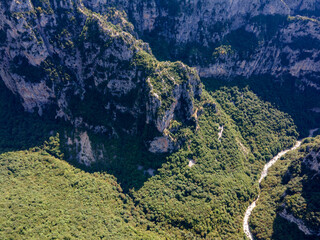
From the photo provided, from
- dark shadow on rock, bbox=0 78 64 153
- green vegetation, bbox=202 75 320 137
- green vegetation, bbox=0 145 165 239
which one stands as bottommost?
green vegetation, bbox=0 145 165 239

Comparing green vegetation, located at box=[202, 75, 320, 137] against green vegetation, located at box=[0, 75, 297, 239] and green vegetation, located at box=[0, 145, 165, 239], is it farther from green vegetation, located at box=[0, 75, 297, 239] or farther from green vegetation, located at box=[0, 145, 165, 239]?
green vegetation, located at box=[0, 145, 165, 239]

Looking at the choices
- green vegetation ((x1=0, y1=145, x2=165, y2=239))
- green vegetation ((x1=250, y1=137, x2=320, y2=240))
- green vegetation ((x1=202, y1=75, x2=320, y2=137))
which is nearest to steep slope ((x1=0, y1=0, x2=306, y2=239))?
green vegetation ((x1=0, y1=145, x2=165, y2=239))

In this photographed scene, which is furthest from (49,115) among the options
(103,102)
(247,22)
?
(247,22)

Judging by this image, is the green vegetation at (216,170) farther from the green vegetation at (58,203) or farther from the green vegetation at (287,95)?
the green vegetation at (58,203)

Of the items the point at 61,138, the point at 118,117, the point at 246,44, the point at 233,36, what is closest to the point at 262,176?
the point at 118,117

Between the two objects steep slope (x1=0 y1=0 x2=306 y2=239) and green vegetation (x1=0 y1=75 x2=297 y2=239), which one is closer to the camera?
green vegetation (x1=0 y1=75 x2=297 y2=239)

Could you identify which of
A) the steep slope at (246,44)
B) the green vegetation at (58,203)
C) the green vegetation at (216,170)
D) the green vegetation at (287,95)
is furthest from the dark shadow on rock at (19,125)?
the green vegetation at (287,95)
